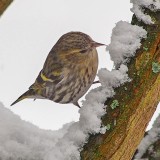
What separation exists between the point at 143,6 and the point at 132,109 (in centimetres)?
57

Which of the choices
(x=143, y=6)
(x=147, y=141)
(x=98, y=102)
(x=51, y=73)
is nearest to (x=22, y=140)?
(x=98, y=102)

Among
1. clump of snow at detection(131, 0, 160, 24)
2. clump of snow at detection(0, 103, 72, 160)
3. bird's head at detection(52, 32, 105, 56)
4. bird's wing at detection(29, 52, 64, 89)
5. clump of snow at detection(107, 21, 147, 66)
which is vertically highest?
clump of snow at detection(131, 0, 160, 24)

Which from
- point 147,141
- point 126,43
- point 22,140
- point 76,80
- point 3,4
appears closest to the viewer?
point 126,43

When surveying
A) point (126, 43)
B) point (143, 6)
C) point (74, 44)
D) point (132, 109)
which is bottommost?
point (74, 44)

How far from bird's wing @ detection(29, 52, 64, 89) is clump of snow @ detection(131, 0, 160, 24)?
1.21m

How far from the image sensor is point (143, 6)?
293cm

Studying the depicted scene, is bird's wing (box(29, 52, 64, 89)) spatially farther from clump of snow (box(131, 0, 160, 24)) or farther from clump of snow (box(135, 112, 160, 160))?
clump of snow (box(131, 0, 160, 24))

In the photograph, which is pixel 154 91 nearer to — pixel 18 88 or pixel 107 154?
pixel 107 154

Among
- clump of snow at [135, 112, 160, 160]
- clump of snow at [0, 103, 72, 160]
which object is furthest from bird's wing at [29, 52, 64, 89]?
clump of snow at [135, 112, 160, 160]

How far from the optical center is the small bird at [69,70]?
3879mm

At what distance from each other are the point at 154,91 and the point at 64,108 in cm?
411

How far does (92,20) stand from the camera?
8.02m

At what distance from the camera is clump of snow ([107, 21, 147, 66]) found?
112 inches

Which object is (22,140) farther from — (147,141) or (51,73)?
(51,73)
